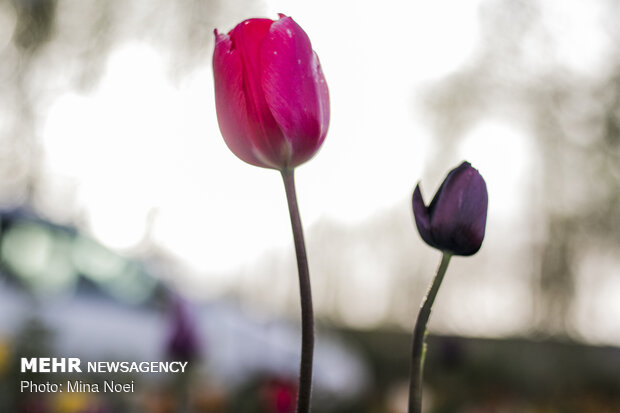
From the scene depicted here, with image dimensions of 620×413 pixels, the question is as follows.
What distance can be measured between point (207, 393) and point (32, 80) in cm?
705

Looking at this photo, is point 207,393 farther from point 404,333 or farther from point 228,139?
point 404,333

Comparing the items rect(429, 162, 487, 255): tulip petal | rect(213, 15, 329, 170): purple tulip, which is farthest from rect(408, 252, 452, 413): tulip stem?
rect(213, 15, 329, 170): purple tulip

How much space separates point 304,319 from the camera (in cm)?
43

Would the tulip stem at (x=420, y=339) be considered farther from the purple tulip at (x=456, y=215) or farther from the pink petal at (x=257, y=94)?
the pink petal at (x=257, y=94)

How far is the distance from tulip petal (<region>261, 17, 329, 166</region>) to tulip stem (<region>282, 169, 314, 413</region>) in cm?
8

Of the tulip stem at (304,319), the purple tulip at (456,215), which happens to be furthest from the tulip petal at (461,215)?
the tulip stem at (304,319)

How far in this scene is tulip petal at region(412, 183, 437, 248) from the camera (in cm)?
52

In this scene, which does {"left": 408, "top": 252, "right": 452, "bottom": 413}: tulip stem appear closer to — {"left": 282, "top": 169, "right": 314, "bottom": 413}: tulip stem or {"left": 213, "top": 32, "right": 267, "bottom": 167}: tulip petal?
{"left": 282, "top": 169, "right": 314, "bottom": 413}: tulip stem

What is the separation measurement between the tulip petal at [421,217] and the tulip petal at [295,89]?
0.30 ft

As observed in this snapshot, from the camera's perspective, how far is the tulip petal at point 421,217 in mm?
519

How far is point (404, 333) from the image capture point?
38.6 feet

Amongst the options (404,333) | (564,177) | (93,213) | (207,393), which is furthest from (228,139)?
(404,333)

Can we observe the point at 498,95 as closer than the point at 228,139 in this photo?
No

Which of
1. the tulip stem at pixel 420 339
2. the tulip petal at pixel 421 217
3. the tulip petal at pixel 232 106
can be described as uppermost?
the tulip petal at pixel 232 106
